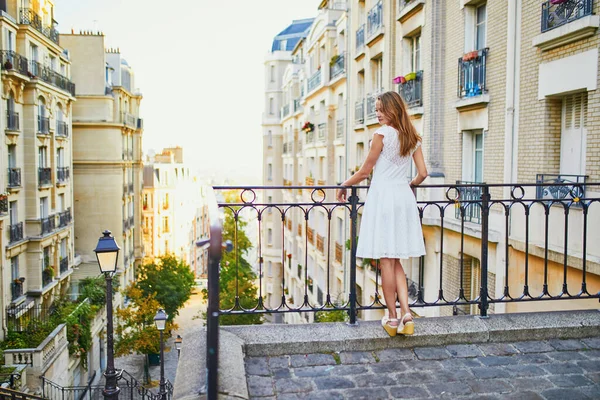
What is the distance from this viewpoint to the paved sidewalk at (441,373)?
430cm

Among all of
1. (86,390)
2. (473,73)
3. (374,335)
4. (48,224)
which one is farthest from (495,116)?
(48,224)

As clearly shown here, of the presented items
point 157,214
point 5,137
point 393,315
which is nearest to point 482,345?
point 393,315

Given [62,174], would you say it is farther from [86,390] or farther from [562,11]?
[562,11]

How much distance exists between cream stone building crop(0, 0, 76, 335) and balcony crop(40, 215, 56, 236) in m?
0.05

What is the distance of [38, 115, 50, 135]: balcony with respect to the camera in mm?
26516

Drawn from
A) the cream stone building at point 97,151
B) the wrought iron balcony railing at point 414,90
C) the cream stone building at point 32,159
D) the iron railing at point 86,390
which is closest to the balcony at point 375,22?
the wrought iron balcony railing at point 414,90

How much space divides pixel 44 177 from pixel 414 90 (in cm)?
1838

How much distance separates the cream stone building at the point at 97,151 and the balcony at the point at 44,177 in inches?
347

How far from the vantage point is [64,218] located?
30219 millimetres

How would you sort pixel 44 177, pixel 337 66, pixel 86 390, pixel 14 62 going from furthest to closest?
pixel 337 66 < pixel 44 177 < pixel 14 62 < pixel 86 390

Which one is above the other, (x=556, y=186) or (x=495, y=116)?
(x=495, y=116)

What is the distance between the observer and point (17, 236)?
80.3 feet

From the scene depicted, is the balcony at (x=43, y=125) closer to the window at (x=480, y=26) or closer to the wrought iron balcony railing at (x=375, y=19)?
the wrought iron balcony railing at (x=375, y=19)

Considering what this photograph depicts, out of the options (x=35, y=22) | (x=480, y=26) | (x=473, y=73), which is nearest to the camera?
(x=473, y=73)
